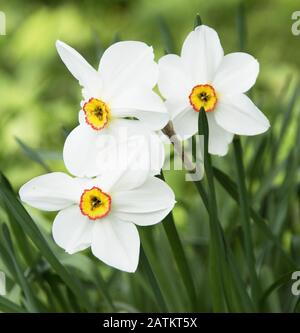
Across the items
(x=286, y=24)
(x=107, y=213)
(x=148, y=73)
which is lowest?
(x=107, y=213)

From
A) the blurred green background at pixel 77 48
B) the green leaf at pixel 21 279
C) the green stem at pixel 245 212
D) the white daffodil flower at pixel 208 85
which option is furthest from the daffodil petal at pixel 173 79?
the blurred green background at pixel 77 48

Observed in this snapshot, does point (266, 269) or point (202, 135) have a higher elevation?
point (202, 135)

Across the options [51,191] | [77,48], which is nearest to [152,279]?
[51,191]

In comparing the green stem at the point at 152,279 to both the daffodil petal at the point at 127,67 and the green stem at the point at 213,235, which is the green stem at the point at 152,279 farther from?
the daffodil petal at the point at 127,67

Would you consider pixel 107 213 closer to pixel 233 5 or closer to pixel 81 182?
pixel 81 182
